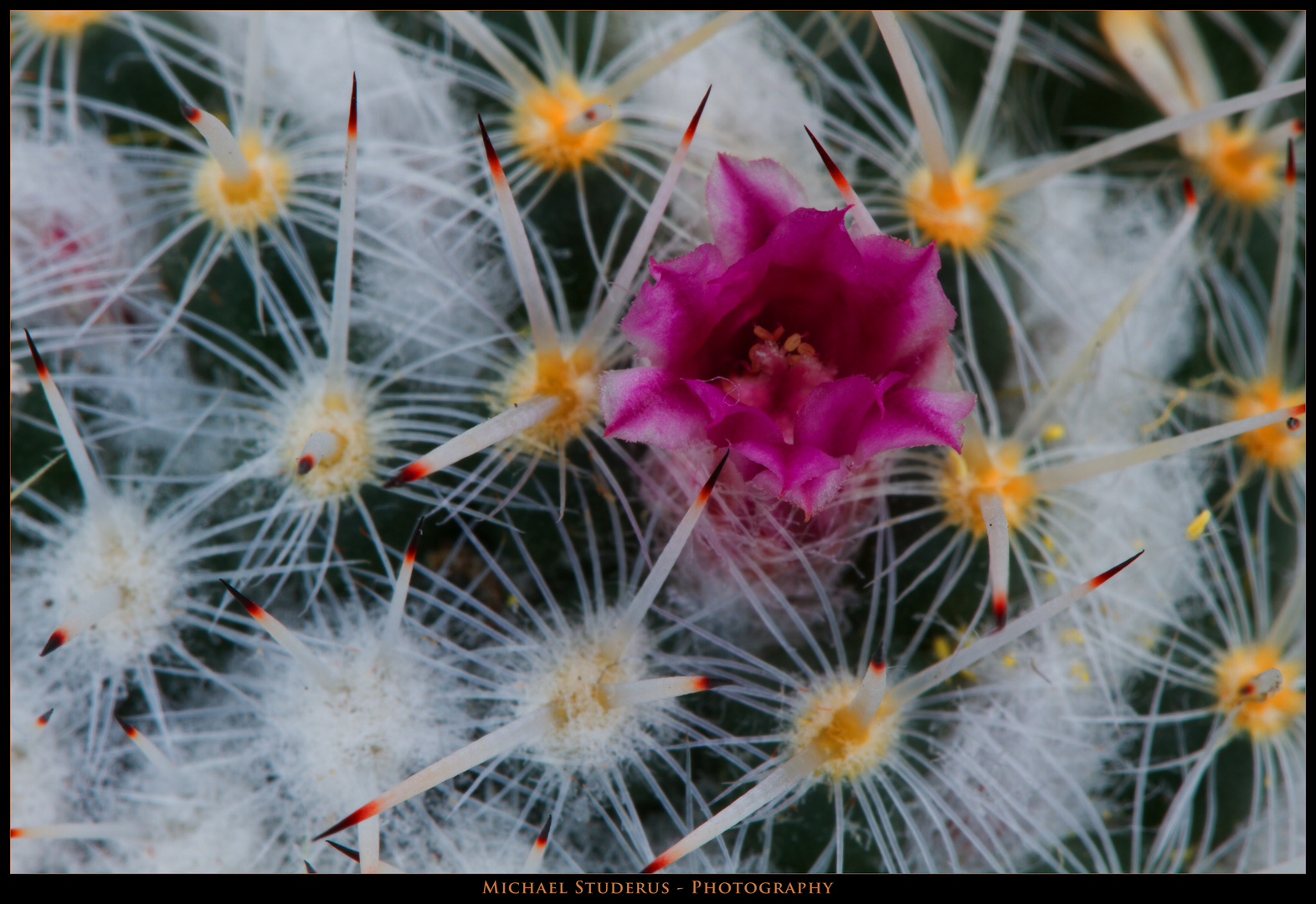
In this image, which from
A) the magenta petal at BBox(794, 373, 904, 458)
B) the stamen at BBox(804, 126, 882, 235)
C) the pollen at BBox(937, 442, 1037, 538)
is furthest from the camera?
the pollen at BBox(937, 442, 1037, 538)

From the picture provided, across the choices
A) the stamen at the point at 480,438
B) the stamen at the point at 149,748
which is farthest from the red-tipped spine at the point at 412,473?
the stamen at the point at 149,748

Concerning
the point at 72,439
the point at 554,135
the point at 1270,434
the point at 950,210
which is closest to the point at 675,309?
the point at 554,135

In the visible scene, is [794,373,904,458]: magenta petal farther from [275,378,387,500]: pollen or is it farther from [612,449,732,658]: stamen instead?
[275,378,387,500]: pollen

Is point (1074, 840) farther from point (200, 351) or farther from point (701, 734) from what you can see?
point (200, 351)

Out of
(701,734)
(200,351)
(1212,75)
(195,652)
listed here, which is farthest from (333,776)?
(1212,75)

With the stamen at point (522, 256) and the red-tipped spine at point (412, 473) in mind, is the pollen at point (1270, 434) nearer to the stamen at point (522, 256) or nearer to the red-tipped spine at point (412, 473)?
the stamen at point (522, 256)

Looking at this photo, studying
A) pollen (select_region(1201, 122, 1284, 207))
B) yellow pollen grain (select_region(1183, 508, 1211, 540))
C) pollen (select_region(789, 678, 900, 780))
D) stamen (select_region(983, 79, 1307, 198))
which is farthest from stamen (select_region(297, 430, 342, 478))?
pollen (select_region(1201, 122, 1284, 207))
